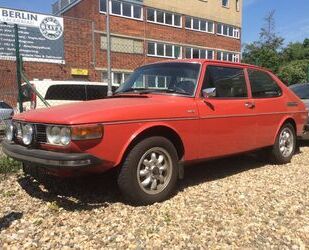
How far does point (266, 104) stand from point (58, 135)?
11.9ft

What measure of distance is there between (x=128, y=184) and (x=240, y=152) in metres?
2.24

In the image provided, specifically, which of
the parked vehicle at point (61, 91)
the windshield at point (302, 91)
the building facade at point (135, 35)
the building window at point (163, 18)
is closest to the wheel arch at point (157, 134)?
the windshield at point (302, 91)

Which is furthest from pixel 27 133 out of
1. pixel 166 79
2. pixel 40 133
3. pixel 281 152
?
pixel 281 152

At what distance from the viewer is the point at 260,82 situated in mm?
6902

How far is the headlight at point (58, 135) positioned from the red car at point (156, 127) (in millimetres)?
10

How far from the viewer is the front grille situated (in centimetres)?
471

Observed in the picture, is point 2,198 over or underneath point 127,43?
underneath

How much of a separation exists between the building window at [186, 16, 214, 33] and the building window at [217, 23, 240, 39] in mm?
1262

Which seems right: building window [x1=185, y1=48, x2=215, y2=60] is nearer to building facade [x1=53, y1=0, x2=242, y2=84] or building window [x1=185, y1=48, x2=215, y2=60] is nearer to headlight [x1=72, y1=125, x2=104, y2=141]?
building facade [x1=53, y1=0, x2=242, y2=84]

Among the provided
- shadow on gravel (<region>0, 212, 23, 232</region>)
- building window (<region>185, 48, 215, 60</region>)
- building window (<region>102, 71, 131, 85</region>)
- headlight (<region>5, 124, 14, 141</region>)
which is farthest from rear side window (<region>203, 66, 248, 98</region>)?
building window (<region>185, 48, 215, 60</region>)

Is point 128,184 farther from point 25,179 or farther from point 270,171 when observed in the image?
point 270,171

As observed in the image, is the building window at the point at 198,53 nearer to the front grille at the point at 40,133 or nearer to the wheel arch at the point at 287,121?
the wheel arch at the point at 287,121

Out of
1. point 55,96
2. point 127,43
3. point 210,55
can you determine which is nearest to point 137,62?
point 127,43

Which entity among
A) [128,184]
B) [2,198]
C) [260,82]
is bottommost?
[2,198]
